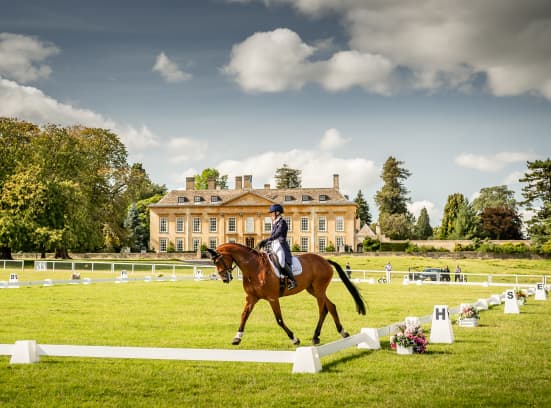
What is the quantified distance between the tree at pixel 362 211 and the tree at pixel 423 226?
9.74 metres

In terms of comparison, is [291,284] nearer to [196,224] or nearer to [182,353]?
[182,353]

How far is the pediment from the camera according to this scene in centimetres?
9759

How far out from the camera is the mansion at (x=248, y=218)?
319ft

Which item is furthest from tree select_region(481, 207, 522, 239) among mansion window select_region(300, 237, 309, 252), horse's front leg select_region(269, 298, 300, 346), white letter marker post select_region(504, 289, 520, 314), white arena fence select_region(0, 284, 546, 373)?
white arena fence select_region(0, 284, 546, 373)

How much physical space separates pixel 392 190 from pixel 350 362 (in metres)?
104

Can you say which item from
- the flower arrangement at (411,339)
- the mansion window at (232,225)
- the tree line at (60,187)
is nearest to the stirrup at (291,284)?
the flower arrangement at (411,339)

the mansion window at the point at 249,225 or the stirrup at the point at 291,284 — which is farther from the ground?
the mansion window at the point at 249,225

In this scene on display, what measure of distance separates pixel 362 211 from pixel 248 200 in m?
29.4

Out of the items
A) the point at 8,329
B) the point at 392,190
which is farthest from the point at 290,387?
the point at 392,190

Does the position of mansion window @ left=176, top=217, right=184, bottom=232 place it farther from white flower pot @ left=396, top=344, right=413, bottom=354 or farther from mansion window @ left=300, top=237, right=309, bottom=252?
white flower pot @ left=396, top=344, right=413, bottom=354

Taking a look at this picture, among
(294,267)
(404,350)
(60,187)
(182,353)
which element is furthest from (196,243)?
(182,353)

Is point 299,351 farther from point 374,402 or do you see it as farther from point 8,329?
point 8,329

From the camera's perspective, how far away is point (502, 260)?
2881 inches

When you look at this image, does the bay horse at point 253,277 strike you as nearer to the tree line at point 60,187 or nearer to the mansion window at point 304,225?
the tree line at point 60,187
